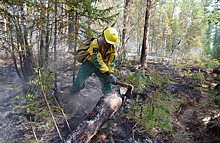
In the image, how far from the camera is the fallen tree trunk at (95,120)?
7.65 feet

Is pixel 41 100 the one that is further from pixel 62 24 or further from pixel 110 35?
pixel 62 24

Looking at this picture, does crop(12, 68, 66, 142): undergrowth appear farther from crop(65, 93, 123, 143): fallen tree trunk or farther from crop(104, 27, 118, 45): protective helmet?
crop(104, 27, 118, 45): protective helmet

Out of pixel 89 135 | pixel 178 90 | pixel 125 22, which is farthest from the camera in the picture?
pixel 125 22

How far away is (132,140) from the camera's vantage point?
113 inches

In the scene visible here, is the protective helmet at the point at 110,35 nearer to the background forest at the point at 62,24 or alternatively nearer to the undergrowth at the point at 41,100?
the background forest at the point at 62,24

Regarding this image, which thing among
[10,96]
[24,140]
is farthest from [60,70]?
[24,140]

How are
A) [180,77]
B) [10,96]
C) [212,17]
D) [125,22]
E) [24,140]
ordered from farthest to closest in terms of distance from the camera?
1. [125,22]
2. [180,77]
3. [212,17]
4. [10,96]
5. [24,140]

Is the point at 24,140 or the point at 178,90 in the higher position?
the point at 178,90

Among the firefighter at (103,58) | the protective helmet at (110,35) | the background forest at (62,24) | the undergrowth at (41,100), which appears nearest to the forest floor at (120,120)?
the undergrowth at (41,100)

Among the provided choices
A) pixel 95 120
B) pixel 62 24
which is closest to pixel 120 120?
pixel 95 120

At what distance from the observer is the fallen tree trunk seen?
233 centimetres

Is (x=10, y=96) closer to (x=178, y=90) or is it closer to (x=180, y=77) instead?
(x=178, y=90)

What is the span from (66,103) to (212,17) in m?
6.65

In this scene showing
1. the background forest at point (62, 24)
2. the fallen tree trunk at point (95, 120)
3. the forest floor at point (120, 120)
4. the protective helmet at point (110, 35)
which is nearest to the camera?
the fallen tree trunk at point (95, 120)
